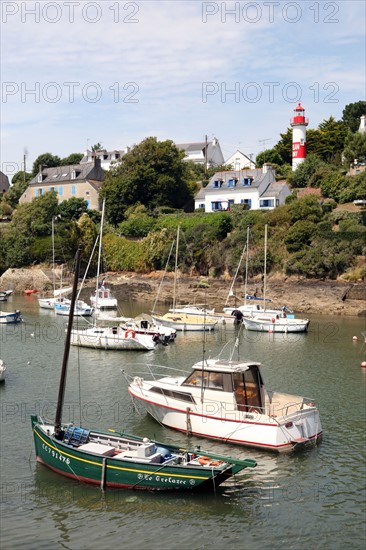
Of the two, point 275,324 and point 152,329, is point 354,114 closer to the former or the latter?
point 275,324

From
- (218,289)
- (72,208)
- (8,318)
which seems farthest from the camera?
(72,208)

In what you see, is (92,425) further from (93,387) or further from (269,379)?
(269,379)

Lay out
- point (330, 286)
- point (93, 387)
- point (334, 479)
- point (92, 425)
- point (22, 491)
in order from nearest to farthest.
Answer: point (22, 491) < point (334, 479) < point (92, 425) < point (93, 387) < point (330, 286)

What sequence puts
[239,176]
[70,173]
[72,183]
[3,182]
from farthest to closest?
[3,182]
[70,173]
[72,183]
[239,176]

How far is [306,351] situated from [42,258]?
51.6 m

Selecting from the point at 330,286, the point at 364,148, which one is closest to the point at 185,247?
the point at 330,286

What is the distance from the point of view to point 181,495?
22266mm

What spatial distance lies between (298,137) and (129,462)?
260ft

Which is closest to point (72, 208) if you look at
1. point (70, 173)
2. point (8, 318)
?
point (70, 173)

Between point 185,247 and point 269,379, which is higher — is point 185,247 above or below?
above

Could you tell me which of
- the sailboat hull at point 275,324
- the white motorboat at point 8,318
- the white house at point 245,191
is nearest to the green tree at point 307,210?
the white house at point 245,191

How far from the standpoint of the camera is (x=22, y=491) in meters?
23.0

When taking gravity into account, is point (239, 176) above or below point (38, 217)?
above

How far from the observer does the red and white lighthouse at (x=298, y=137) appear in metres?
94.2
